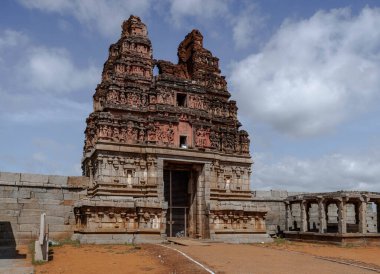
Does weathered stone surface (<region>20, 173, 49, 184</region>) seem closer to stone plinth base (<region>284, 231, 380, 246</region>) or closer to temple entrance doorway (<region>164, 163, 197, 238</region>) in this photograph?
temple entrance doorway (<region>164, 163, 197, 238</region>)

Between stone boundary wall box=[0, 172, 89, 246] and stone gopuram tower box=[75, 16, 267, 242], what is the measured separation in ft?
3.37

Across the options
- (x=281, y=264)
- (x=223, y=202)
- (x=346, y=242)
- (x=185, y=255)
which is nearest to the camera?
(x=281, y=264)

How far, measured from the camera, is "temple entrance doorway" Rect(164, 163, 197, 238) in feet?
90.9

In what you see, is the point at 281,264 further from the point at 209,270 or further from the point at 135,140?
the point at 135,140

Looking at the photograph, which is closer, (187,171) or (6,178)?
(6,178)

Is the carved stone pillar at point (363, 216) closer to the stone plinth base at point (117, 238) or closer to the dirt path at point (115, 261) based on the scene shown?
the stone plinth base at point (117, 238)

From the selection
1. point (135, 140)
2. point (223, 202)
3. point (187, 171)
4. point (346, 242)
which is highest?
point (135, 140)

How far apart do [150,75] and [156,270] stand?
18022mm

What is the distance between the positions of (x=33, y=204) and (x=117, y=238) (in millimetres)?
5530

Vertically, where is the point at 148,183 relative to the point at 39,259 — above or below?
above

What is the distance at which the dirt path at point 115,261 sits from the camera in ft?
46.4

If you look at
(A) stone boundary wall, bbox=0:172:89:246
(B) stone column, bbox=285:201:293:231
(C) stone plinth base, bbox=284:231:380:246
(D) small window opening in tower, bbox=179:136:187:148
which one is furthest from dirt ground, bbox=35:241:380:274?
(B) stone column, bbox=285:201:293:231

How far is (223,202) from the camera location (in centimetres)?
2720

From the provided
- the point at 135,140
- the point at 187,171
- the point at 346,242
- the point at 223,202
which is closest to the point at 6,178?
the point at 135,140
